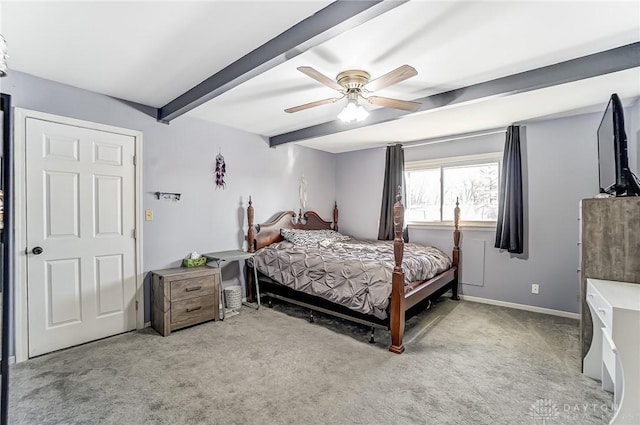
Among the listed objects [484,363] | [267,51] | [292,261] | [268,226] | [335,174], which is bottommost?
[484,363]

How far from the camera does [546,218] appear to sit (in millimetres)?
3727

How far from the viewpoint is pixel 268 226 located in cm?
443

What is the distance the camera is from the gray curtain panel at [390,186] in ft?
15.9

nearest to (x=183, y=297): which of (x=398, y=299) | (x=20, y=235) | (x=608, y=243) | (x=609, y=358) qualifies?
(x=20, y=235)

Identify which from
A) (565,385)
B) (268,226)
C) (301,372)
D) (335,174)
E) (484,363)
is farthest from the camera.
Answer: (335,174)

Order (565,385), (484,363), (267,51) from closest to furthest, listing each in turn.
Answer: (267,51) → (565,385) → (484,363)

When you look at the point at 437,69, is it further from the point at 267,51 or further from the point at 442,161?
the point at 442,161

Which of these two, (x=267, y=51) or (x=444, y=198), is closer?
(x=267, y=51)

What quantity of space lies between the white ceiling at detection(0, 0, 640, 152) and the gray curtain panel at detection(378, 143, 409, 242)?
5.89ft

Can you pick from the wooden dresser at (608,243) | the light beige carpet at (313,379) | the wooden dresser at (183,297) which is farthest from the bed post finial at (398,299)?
the wooden dresser at (183,297)

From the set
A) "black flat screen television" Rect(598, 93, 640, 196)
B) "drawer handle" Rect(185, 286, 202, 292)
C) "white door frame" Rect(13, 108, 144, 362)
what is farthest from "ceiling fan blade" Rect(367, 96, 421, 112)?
"white door frame" Rect(13, 108, 144, 362)

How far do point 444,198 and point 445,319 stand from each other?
6.25 feet

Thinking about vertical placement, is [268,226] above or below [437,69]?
below

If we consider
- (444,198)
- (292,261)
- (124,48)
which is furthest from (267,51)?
(444,198)
